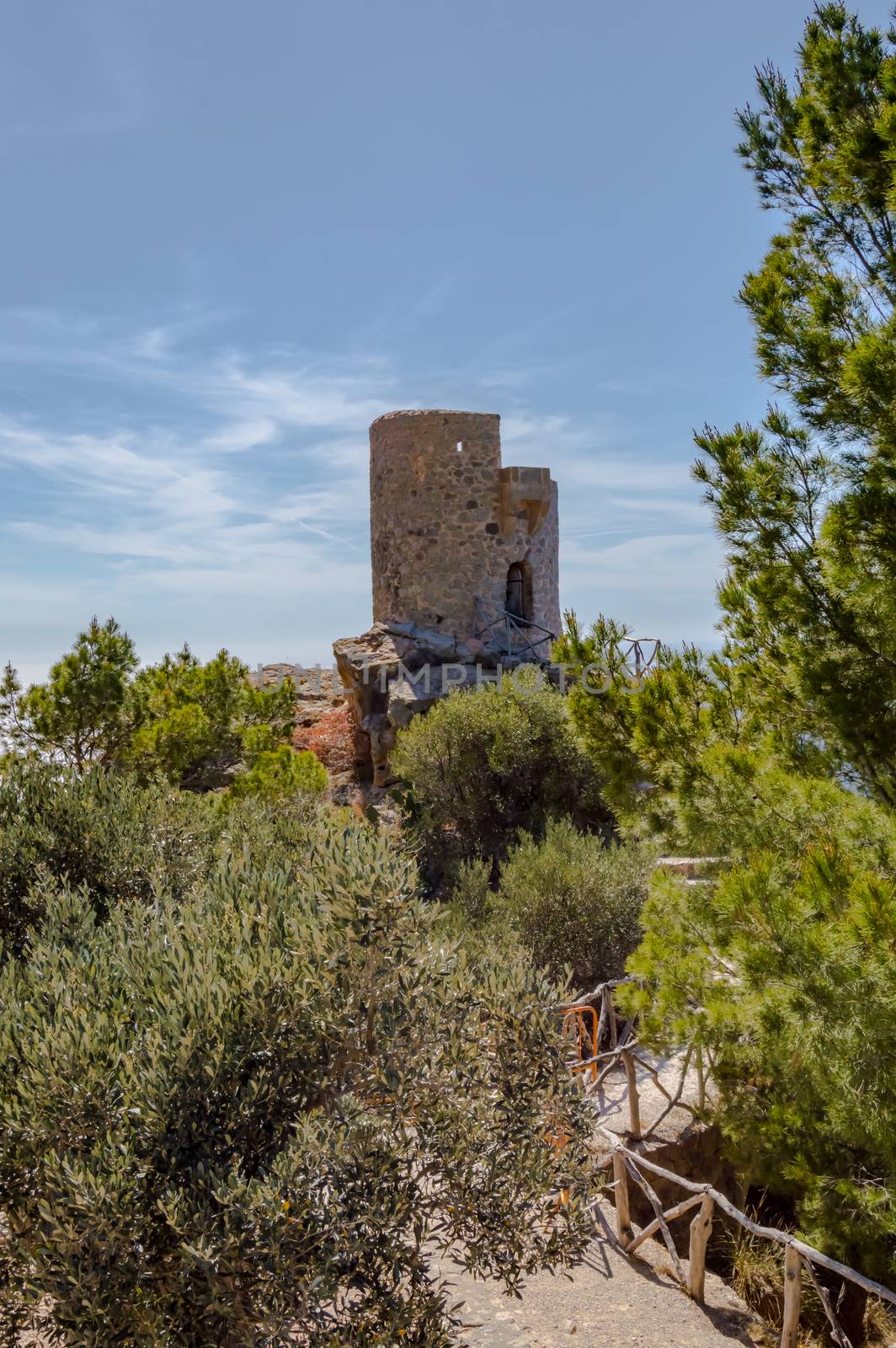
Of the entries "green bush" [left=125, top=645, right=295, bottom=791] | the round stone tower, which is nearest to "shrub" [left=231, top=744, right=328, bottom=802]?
"green bush" [left=125, top=645, right=295, bottom=791]

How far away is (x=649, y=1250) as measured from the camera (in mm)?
5273

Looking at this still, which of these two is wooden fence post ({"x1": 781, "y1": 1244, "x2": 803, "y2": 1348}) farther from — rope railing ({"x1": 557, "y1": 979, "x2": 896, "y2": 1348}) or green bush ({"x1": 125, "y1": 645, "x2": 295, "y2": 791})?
green bush ({"x1": 125, "y1": 645, "x2": 295, "y2": 791})

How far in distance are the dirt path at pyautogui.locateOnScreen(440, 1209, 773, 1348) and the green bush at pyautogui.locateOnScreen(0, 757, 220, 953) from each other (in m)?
2.37

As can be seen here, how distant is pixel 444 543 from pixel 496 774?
5.17 meters

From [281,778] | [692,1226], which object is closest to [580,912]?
[692,1226]

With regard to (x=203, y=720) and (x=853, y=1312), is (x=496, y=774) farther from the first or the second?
(x=853, y=1312)

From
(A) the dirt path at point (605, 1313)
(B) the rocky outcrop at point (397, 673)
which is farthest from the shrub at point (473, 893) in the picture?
(B) the rocky outcrop at point (397, 673)

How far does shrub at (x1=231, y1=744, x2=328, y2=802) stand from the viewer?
459 inches

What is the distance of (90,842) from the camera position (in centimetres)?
514

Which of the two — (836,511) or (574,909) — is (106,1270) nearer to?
(836,511)

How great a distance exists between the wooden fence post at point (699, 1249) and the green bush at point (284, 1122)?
1.98m

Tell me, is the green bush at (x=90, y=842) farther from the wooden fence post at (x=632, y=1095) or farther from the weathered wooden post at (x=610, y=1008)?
the weathered wooden post at (x=610, y=1008)

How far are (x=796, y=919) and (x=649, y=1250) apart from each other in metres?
2.82

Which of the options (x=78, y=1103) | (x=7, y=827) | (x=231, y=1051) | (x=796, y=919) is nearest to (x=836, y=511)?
(x=796, y=919)
